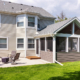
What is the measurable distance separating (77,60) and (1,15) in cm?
1178

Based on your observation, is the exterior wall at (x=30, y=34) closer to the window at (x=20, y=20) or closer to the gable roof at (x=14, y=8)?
the window at (x=20, y=20)

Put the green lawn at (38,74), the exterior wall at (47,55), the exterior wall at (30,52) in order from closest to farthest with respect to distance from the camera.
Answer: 1. the green lawn at (38,74)
2. the exterior wall at (47,55)
3. the exterior wall at (30,52)

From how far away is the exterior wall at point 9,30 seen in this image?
14.8 metres

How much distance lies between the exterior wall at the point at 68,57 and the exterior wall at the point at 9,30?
7.27 meters

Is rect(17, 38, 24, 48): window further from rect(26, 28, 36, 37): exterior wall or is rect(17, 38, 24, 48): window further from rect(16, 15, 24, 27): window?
rect(16, 15, 24, 27): window

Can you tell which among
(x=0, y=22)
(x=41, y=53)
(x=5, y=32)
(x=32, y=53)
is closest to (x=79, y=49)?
→ (x=41, y=53)

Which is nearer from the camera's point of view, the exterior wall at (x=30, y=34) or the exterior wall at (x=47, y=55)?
the exterior wall at (x=47, y=55)

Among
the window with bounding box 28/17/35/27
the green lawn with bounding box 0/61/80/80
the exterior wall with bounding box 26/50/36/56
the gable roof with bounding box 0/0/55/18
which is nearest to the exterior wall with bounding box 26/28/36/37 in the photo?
the window with bounding box 28/17/35/27

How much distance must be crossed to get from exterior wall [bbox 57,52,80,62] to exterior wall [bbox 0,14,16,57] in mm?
7270

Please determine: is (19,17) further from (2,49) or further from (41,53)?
(41,53)

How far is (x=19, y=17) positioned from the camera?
1523cm

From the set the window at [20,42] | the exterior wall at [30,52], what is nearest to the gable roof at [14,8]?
the window at [20,42]

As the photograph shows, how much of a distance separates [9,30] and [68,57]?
911 centimetres

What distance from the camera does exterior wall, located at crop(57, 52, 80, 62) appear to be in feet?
36.3
